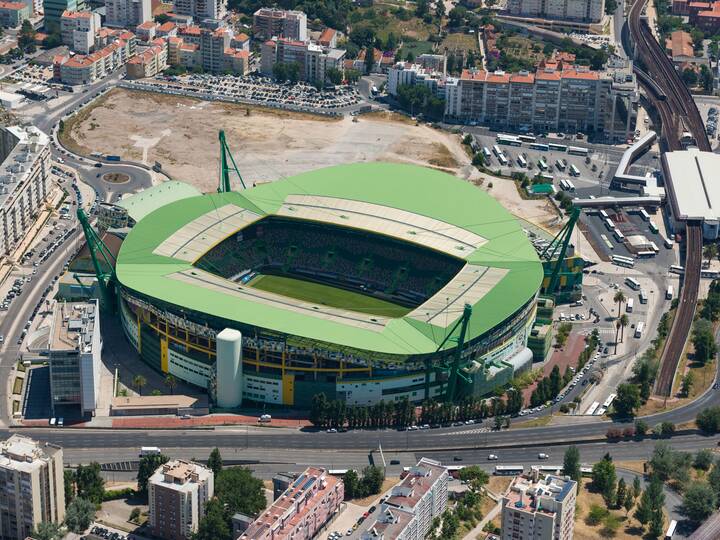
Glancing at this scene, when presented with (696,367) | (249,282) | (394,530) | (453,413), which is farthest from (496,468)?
(249,282)

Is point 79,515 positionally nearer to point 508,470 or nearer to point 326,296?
point 508,470

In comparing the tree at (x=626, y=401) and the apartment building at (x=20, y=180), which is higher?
the apartment building at (x=20, y=180)

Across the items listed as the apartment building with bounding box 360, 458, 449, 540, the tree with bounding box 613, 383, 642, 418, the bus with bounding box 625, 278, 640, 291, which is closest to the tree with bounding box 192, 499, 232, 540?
the apartment building with bounding box 360, 458, 449, 540

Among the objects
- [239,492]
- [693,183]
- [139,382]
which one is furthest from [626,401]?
[693,183]

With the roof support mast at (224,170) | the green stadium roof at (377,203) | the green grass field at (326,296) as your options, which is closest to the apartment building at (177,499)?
the green stadium roof at (377,203)

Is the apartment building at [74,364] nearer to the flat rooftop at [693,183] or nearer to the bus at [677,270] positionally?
the bus at [677,270]

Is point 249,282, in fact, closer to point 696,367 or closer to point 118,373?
point 118,373
